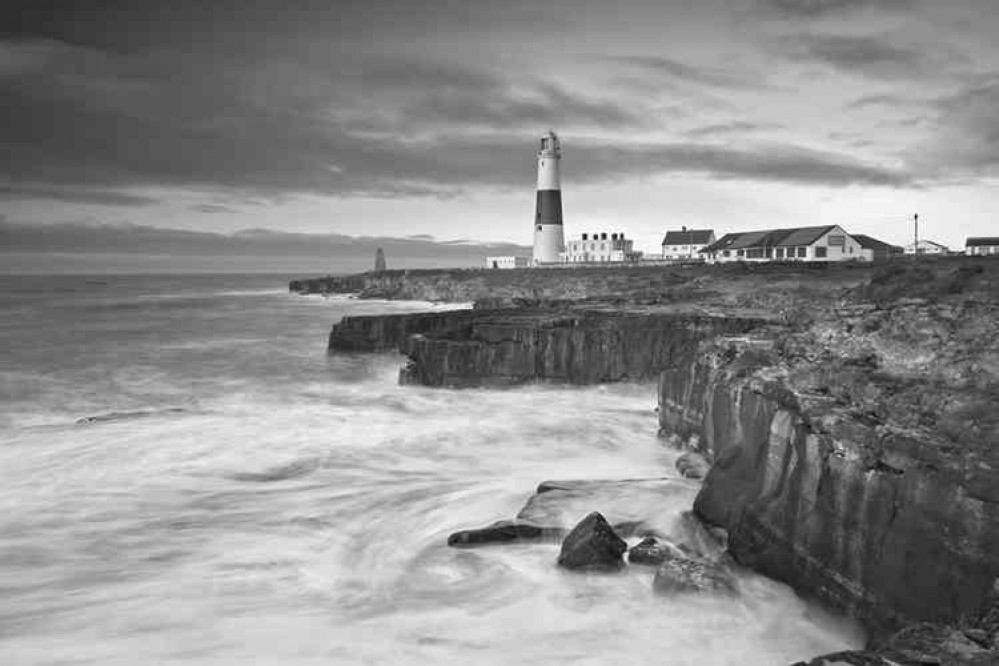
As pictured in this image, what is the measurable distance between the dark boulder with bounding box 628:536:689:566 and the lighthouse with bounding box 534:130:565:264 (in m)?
49.8

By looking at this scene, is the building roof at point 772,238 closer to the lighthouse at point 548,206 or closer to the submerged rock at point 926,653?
the lighthouse at point 548,206

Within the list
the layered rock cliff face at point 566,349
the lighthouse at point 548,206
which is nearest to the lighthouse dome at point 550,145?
the lighthouse at point 548,206

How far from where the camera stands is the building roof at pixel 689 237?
75.6 meters

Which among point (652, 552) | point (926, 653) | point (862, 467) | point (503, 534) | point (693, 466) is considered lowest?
point (503, 534)

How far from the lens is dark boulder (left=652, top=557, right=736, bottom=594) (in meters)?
7.68

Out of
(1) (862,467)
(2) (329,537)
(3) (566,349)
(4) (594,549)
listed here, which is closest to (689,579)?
(4) (594,549)

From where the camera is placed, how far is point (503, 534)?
9.33m

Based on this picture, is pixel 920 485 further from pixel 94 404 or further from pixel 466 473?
pixel 94 404

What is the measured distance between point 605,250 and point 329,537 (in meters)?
67.4

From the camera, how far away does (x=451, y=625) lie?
7.48 meters

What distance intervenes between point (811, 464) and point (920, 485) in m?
1.40

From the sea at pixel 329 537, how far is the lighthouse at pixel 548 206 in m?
37.4

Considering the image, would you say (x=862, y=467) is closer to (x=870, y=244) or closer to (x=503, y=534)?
(x=503, y=534)

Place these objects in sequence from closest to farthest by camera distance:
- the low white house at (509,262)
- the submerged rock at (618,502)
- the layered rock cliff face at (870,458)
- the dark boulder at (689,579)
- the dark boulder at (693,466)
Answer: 1. the layered rock cliff face at (870,458)
2. the dark boulder at (689,579)
3. the submerged rock at (618,502)
4. the dark boulder at (693,466)
5. the low white house at (509,262)
